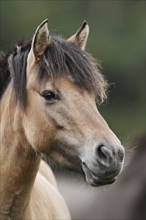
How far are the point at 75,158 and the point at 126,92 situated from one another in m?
25.7

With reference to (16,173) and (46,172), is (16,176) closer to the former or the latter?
(16,173)

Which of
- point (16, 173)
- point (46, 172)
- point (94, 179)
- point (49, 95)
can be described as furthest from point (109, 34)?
point (94, 179)

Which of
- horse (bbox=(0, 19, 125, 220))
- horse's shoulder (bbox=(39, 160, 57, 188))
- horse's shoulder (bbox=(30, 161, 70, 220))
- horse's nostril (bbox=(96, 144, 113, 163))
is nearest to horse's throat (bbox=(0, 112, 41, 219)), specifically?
horse (bbox=(0, 19, 125, 220))

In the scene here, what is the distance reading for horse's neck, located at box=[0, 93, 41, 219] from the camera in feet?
25.6

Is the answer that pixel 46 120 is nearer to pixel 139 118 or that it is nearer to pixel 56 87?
pixel 56 87

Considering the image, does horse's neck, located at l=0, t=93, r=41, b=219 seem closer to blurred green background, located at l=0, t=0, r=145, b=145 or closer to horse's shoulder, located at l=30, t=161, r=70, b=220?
horse's shoulder, located at l=30, t=161, r=70, b=220

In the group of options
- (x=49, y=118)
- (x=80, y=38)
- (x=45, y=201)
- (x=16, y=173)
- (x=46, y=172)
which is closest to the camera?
(x=49, y=118)

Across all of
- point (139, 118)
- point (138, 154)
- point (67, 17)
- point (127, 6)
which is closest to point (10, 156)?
point (138, 154)

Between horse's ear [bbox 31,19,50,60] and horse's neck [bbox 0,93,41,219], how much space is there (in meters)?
0.51

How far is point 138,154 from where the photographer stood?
35.3ft

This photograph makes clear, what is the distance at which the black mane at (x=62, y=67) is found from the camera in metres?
7.65

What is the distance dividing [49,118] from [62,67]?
0.42 m

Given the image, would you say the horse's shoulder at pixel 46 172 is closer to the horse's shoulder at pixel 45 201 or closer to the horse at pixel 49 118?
the horse's shoulder at pixel 45 201

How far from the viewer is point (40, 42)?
773cm
